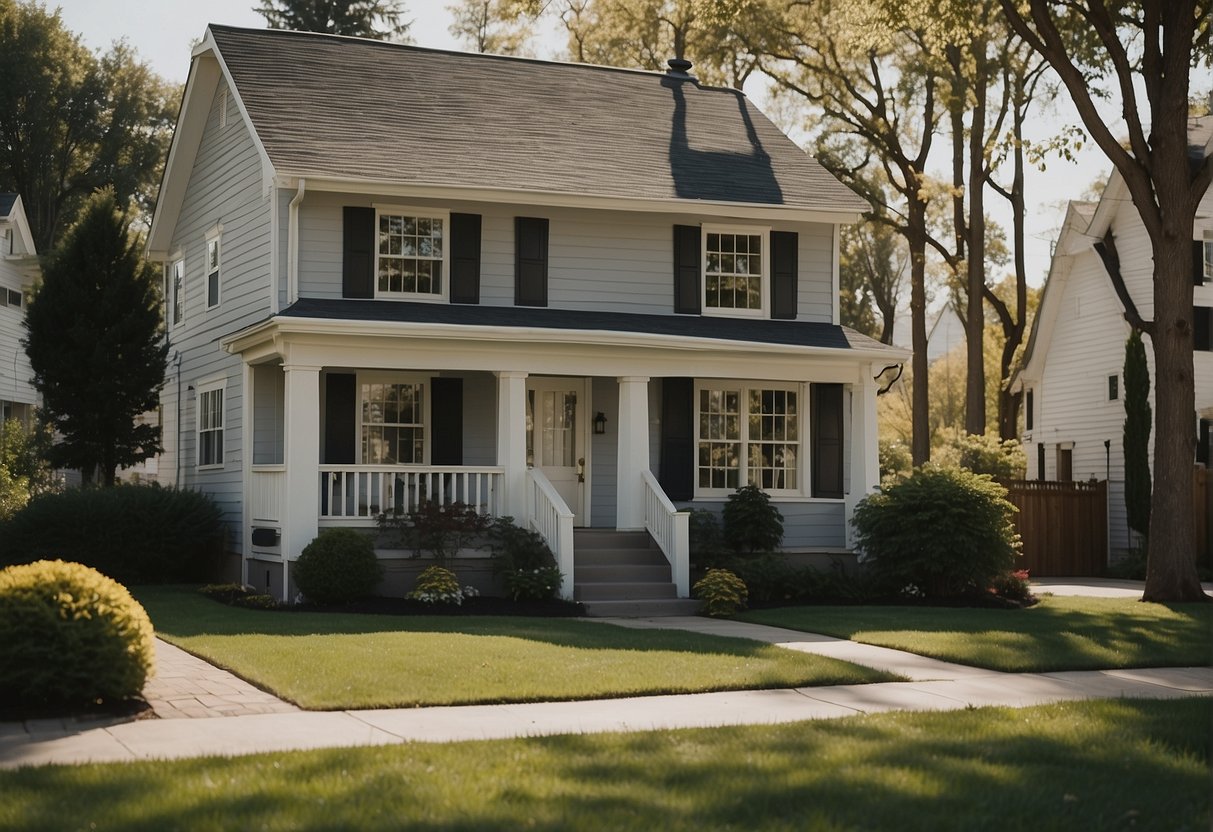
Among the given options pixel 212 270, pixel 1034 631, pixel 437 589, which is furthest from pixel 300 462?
pixel 1034 631

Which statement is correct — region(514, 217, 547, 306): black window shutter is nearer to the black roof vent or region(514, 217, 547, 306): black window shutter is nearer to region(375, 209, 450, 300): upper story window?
region(375, 209, 450, 300): upper story window

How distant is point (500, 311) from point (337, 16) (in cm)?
2671

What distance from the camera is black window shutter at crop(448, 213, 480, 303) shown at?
20172 mm

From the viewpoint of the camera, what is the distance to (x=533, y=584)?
17328 millimetres

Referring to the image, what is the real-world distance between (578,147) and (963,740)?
1532cm

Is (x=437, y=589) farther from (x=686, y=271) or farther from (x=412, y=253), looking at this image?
(x=686, y=271)

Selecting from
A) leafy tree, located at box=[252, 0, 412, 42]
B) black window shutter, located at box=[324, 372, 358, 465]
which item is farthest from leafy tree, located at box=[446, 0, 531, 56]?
black window shutter, located at box=[324, 372, 358, 465]

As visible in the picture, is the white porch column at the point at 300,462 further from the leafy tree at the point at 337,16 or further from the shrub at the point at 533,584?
the leafy tree at the point at 337,16

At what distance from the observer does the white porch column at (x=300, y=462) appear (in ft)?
58.4

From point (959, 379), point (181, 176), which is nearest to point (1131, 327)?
point (181, 176)

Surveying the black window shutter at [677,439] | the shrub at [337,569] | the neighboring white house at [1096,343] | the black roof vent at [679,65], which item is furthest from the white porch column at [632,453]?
the neighboring white house at [1096,343]

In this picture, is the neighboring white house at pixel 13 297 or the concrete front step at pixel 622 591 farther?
the neighboring white house at pixel 13 297

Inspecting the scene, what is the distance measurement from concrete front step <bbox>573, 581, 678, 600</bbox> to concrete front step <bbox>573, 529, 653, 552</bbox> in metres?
0.89

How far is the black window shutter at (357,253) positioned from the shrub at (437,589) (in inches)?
180
